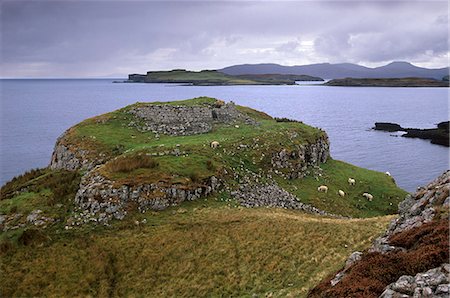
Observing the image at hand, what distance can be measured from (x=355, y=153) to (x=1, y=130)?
116072 millimetres

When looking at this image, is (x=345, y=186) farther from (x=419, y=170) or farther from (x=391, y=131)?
(x=391, y=131)

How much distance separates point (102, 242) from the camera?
32656 mm

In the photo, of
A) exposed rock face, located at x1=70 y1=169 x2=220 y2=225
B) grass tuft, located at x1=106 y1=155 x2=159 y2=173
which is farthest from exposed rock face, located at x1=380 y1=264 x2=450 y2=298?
grass tuft, located at x1=106 y1=155 x2=159 y2=173

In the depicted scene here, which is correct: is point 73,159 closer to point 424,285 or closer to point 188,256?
point 188,256

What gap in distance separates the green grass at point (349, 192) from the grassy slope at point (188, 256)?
11464 mm

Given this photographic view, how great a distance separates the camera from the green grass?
46656 millimetres

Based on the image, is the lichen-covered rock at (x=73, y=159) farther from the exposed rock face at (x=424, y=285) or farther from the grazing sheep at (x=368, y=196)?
the exposed rock face at (x=424, y=285)

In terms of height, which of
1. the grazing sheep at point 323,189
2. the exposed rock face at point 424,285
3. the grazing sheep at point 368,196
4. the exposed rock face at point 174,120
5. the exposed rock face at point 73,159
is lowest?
the grazing sheep at point 368,196

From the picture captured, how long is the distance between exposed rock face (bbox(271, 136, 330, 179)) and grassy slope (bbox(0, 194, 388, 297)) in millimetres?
14413

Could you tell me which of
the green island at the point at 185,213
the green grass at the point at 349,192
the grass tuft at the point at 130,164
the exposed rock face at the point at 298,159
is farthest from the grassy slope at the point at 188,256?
the exposed rock face at the point at 298,159

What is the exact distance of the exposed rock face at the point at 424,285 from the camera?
42.7ft

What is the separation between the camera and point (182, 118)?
60750 mm

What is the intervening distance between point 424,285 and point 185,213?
2652cm

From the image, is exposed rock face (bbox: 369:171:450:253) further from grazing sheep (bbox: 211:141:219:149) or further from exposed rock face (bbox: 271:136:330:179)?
grazing sheep (bbox: 211:141:219:149)
